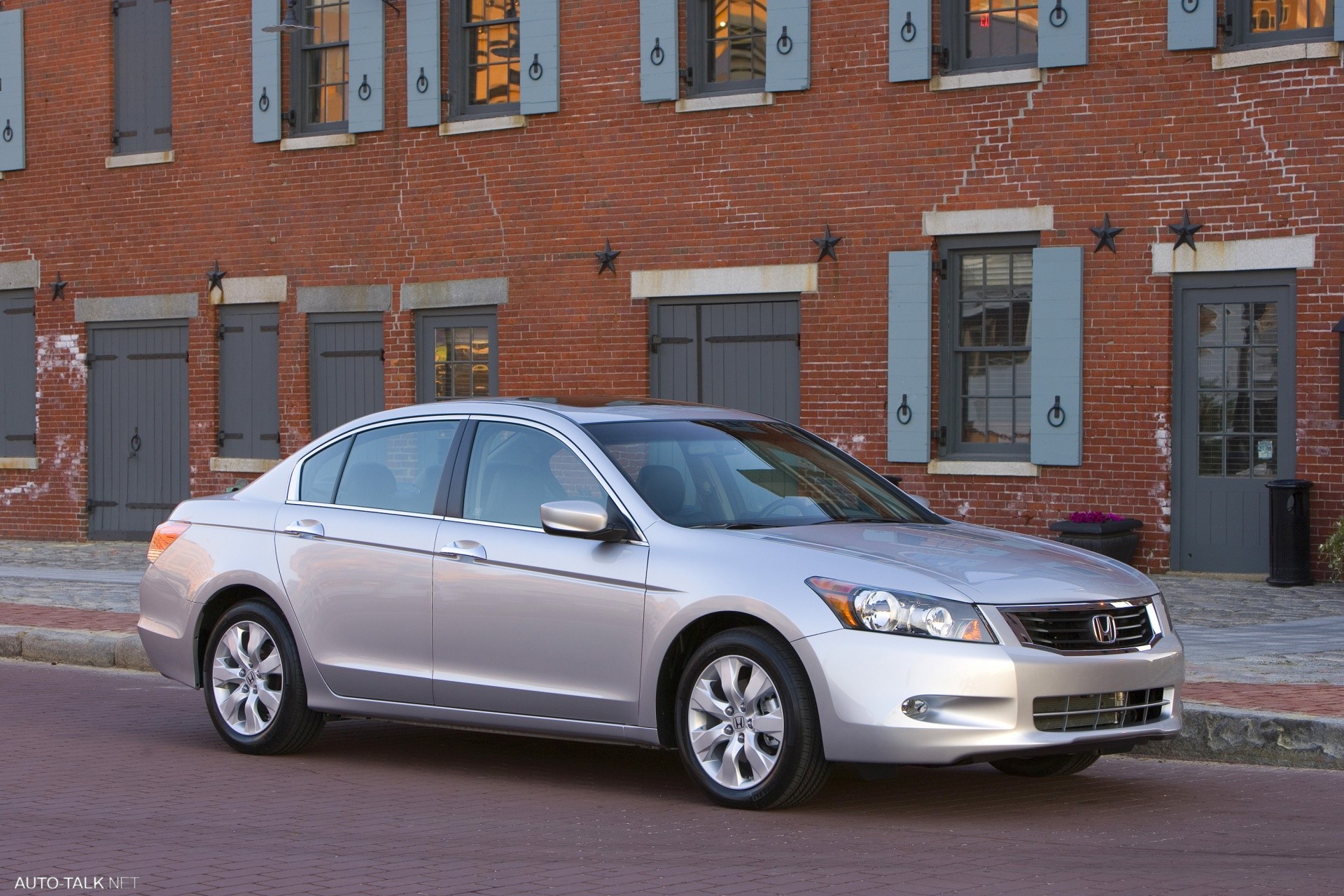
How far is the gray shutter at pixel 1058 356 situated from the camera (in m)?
15.3

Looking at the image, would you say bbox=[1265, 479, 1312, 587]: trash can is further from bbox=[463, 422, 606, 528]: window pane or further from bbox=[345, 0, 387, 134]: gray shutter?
bbox=[345, 0, 387, 134]: gray shutter

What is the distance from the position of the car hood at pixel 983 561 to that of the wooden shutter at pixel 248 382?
13543mm

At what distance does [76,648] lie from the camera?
460 inches

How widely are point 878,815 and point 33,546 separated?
1593 centimetres

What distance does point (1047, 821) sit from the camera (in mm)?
6617

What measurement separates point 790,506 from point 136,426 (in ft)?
49.0

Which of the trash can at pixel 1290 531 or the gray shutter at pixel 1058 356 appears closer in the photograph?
the trash can at pixel 1290 531

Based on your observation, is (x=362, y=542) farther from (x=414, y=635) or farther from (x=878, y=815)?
(x=878, y=815)

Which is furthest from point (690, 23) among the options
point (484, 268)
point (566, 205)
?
point (484, 268)

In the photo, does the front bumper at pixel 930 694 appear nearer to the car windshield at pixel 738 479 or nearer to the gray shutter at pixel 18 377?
the car windshield at pixel 738 479

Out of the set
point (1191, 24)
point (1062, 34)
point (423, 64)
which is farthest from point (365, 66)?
point (1191, 24)

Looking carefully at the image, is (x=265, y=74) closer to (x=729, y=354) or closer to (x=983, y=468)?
(x=729, y=354)

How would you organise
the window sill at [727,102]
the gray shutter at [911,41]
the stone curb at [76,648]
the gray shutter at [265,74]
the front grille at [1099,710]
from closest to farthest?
the front grille at [1099,710] < the stone curb at [76,648] < the gray shutter at [911,41] < the window sill at [727,102] < the gray shutter at [265,74]

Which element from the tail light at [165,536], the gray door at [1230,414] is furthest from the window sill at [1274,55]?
the tail light at [165,536]
